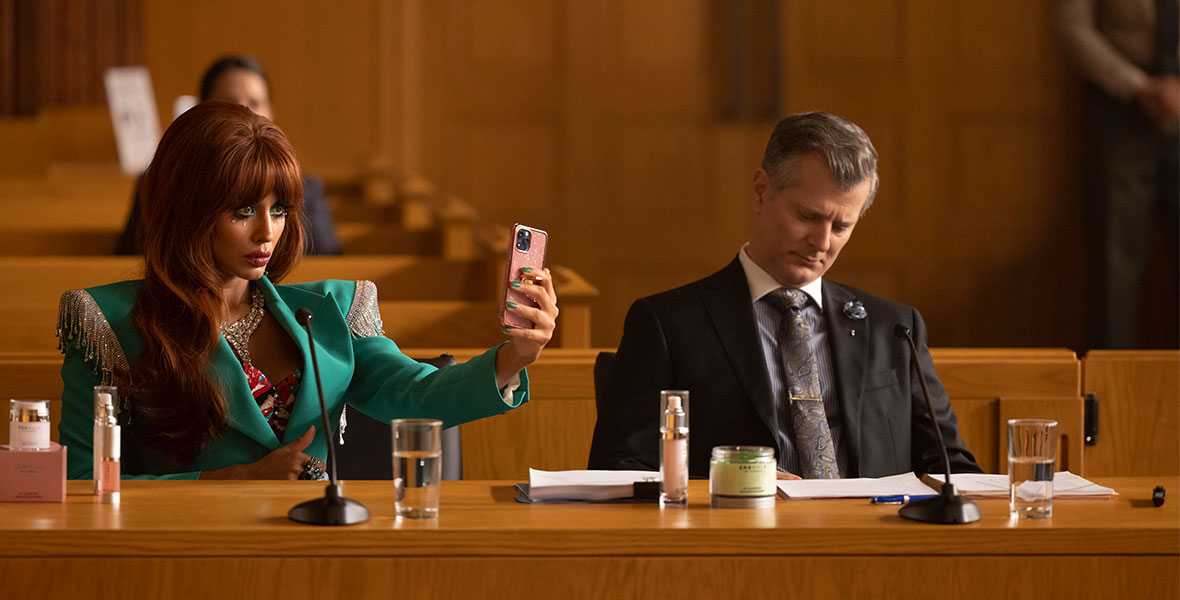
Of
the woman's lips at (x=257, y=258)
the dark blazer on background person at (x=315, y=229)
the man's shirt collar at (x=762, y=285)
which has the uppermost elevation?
the dark blazer on background person at (x=315, y=229)

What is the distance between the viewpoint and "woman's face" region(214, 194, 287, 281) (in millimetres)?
1945

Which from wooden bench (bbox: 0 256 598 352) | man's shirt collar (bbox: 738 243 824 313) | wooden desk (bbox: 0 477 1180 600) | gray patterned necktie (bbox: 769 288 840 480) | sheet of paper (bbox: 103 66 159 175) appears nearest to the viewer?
wooden desk (bbox: 0 477 1180 600)

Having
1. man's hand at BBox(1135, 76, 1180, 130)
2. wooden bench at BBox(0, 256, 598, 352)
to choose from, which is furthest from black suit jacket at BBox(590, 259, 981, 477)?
man's hand at BBox(1135, 76, 1180, 130)

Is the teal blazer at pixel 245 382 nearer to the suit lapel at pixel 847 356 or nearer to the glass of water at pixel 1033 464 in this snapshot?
the suit lapel at pixel 847 356

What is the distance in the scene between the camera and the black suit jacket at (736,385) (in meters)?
2.16

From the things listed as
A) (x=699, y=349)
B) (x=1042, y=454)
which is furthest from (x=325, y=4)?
(x=1042, y=454)

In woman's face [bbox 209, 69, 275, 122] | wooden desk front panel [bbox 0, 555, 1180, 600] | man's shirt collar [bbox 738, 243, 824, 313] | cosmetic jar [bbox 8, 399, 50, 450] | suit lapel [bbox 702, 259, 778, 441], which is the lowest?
wooden desk front panel [bbox 0, 555, 1180, 600]

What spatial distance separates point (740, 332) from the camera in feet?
7.29

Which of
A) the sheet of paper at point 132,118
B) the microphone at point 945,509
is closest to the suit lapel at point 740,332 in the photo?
the microphone at point 945,509

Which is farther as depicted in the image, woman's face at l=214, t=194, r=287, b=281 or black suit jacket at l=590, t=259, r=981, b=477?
black suit jacket at l=590, t=259, r=981, b=477

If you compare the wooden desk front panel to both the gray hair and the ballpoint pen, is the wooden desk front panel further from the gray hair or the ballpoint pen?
the gray hair

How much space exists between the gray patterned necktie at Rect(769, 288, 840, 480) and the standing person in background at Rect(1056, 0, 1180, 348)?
414 cm

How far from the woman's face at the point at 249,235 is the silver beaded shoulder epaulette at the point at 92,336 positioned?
196mm

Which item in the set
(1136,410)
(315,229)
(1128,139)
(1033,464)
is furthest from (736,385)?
(1128,139)
